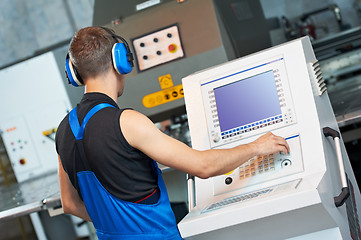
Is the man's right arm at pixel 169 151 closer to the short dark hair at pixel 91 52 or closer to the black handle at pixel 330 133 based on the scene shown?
the short dark hair at pixel 91 52

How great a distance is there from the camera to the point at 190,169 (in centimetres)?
126

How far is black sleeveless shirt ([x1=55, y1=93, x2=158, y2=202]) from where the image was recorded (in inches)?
50.4

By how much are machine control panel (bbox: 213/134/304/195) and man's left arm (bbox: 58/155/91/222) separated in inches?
18.6

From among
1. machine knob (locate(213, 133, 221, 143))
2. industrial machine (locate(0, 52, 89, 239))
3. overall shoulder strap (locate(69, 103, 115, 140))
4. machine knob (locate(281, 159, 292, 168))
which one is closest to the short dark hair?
overall shoulder strap (locate(69, 103, 115, 140))

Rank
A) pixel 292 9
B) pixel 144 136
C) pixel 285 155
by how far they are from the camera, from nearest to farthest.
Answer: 1. pixel 144 136
2. pixel 285 155
3. pixel 292 9

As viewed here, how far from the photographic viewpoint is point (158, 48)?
251 centimetres

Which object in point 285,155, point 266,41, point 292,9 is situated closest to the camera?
point 285,155

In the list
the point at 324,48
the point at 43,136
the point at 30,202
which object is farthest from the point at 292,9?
the point at 30,202

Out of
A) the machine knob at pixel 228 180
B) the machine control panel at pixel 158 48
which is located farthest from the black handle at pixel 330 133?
the machine control panel at pixel 158 48

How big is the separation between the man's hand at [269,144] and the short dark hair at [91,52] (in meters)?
0.51

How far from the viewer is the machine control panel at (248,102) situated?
58.7 inches

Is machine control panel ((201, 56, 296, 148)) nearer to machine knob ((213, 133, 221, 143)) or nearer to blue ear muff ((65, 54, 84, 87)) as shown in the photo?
machine knob ((213, 133, 221, 143))

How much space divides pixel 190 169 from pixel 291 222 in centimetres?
31

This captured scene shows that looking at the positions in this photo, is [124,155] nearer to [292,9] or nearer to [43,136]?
[43,136]
